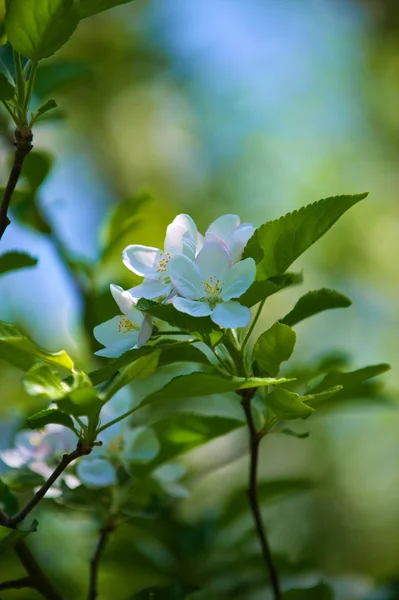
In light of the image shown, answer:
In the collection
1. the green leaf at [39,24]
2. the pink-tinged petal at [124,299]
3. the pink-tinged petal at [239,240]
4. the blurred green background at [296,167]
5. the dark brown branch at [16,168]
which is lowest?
the blurred green background at [296,167]

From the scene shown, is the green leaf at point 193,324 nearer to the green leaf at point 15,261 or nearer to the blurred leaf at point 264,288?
the blurred leaf at point 264,288

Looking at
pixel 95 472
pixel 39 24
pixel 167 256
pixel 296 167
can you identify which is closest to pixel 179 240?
pixel 167 256

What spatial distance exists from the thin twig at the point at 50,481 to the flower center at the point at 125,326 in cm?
13

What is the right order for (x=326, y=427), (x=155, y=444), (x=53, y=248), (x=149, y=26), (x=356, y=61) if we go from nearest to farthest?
(x=155, y=444) → (x=53, y=248) → (x=326, y=427) → (x=149, y=26) → (x=356, y=61)

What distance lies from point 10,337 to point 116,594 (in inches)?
40.0

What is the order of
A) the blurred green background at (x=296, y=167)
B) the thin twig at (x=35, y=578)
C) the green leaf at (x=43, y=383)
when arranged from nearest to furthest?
the green leaf at (x=43, y=383), the thin twig at (x=35, y=578), the blurred green background at (x=296, y=167)

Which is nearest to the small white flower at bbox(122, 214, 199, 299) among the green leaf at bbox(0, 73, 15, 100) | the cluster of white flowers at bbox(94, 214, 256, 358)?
the cluster of white flowers at bbox(94, 214, 256, 358)

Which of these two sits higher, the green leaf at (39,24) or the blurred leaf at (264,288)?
the green leaf at (39,24)

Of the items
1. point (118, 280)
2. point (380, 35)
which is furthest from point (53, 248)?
point (380, 35)

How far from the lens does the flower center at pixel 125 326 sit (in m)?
0.79

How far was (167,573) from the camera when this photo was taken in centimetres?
126

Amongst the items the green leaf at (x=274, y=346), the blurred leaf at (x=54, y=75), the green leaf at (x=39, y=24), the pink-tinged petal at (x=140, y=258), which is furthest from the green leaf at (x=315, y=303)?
the blurred leaf at (x=54, y=75)

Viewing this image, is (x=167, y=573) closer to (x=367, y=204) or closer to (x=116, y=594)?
(x=116, y=594)

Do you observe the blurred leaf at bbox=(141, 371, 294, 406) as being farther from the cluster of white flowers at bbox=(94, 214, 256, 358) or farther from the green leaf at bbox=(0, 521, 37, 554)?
the green leaf at bbox=(0, 521, 37, 554)
